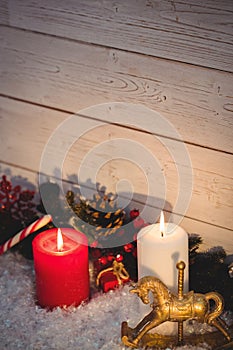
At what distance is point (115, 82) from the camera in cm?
143

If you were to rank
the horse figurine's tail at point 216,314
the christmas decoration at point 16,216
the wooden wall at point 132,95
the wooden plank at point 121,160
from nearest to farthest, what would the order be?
1. the horse figurine's tail at point 216,314
2. the wooden wall at point 132,95
3. the wooden plank at point 121,160
4. the christmas decoration at point 16,216

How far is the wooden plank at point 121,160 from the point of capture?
141 centimetres

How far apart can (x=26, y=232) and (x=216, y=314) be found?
486mm

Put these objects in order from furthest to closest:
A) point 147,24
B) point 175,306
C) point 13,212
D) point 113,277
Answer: point 13,212, point 113,277, point 147,24, point 175,306

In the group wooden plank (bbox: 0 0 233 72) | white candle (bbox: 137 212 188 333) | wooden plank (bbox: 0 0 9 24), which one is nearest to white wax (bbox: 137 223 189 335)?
white candle (bbox: 137 212 188 333)

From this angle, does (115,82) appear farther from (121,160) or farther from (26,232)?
(26,232)

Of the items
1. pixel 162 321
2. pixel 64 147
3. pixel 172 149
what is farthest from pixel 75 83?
pixel 162 321

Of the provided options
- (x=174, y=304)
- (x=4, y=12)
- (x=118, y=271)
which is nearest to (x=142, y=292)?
(x=174, y=304)

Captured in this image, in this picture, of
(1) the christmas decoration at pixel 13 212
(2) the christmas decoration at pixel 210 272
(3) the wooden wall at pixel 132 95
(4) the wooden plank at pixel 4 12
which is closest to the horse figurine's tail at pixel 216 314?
(2) the christmas decoration at pixel 210 272

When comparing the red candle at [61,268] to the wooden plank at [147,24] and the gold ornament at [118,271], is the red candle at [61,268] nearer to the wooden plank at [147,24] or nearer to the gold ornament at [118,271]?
the gold ornament at [118,271]

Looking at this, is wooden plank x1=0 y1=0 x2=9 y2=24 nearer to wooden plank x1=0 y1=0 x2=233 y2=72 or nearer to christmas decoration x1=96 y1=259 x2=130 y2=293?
wooden plank x1=0 y1=0 x2=233 y2=72

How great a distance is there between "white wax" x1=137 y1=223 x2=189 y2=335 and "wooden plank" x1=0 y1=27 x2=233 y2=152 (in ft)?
0.73

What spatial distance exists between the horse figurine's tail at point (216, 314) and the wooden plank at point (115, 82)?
1.04ft

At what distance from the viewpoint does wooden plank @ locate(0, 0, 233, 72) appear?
126 centimetres
